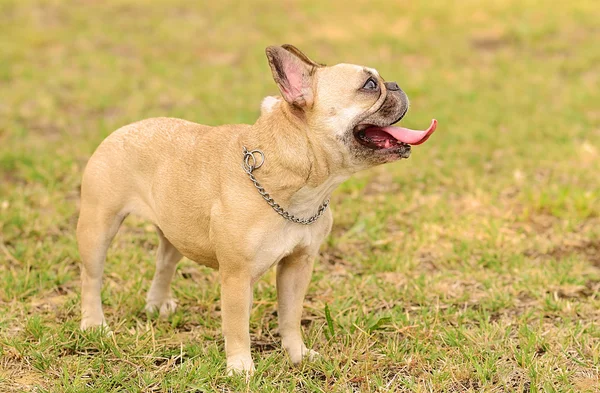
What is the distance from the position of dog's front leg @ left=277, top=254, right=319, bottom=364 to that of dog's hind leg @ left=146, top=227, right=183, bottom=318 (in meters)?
0.80

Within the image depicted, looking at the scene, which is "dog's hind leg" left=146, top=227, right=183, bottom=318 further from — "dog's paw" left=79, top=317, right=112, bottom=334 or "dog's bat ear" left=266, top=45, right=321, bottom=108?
"dog's bat ear" left=266, top=45, right=321, bottom=108

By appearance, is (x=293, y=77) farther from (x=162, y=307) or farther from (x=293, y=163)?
(x=162, y=307)

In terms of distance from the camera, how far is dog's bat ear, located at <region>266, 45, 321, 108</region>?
3.58 metres

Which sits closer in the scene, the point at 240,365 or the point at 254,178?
the point at 254,178

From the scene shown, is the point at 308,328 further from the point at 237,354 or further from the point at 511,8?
the point at 511,8

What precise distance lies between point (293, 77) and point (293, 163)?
1.31 feet

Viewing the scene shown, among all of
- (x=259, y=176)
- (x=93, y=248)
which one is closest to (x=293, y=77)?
(x=259, y=176)

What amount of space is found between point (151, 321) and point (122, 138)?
1.11 meters

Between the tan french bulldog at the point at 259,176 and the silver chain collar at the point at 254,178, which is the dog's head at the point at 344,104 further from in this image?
the silver chain collar at the point at 254,178

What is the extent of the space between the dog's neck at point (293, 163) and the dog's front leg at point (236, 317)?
0.44m

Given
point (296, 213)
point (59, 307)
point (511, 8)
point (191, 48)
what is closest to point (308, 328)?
point (296, 213)

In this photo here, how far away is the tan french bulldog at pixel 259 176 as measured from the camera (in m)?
3.65

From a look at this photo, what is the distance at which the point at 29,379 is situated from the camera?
392 centimetres

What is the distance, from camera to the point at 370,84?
369 cm
